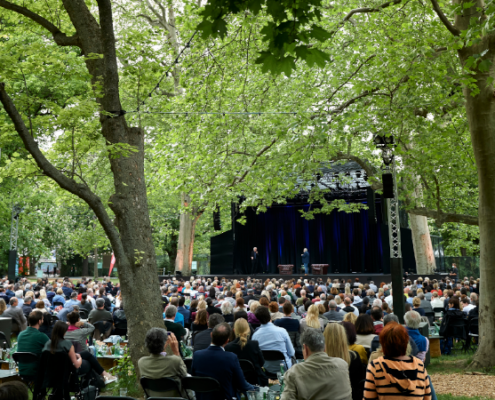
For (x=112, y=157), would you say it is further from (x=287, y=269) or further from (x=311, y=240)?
(x=311, y=240)

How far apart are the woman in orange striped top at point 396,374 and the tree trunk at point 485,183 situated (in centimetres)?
559

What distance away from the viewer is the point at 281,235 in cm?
2841

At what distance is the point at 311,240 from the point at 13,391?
26.1m

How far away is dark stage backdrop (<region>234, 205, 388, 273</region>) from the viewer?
26844 mm

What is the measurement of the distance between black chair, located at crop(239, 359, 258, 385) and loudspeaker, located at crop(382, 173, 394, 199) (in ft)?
17.4

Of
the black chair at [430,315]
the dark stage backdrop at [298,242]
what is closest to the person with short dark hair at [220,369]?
the black chair at [430,315]

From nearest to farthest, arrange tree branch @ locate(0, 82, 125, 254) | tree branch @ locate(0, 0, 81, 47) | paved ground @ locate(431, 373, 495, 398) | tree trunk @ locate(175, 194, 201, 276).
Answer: tree branch @ locate(0, 82, 125, 254), paved ground @ locate(431, 373, 495, 398), tree branch @ locate(0, 0, 81, 47), tree trunk @ locate(175, 194, 201, 276)

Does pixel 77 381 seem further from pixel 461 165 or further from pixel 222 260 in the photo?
pixel 222 260

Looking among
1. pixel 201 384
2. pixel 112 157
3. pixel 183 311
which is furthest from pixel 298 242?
pixel 201 384

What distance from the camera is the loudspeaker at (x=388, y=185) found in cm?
952

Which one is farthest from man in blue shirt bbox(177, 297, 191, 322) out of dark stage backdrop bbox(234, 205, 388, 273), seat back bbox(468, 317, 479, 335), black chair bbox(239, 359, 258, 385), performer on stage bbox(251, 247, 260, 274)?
dark stage backdrop bbox(234, 205, 388, 273)

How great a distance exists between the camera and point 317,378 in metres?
3.22

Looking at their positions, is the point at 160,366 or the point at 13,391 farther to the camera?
the point at 160,366

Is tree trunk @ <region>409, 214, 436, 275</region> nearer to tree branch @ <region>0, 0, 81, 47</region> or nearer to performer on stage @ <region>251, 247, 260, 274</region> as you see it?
performer on stage @ <region>251, 247, 260, 274</region>
